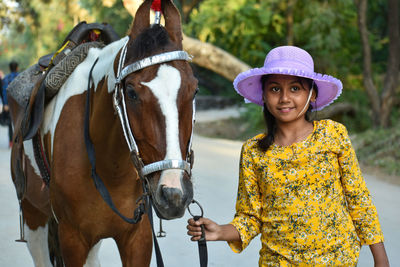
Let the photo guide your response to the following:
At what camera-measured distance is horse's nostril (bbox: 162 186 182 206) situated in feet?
6.22

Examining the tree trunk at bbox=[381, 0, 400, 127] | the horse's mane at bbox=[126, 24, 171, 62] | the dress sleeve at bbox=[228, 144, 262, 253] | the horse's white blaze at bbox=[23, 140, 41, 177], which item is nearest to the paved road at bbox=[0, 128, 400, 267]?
the dress sleeve at bbox=[228, 144, 262, 253]

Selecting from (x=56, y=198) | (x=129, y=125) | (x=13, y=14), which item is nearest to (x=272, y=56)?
(x=129, y=125)

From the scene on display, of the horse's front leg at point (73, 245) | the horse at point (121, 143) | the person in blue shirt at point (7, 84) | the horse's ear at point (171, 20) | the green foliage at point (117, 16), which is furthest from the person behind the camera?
the green foliage at point (117, 16)

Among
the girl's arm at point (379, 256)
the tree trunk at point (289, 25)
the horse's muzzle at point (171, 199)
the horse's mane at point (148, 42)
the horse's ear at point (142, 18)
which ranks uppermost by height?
the tree trunk at point (289, 25)

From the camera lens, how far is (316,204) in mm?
2188

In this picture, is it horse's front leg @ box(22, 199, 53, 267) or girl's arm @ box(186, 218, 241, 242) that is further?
horse's front leg @ box(22, 199, 53, 267)

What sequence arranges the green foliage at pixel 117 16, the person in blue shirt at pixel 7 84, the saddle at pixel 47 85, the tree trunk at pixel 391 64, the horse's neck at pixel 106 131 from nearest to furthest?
the horse's neck at pixel 106 131
the saddle at pixel 47 85
the person in blue shirt at pixel 7 84
the tree trunk at pixel 391 64
the green foliage at pixel 117 16

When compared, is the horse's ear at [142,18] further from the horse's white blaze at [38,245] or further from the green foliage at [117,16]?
the green foliage at [117,16]

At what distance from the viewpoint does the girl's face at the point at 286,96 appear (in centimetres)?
224

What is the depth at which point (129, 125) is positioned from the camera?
7.00 feet

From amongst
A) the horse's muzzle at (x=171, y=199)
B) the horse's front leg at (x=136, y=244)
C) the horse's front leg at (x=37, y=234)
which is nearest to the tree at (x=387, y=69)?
the horse's front leg at (x=37, y=234)

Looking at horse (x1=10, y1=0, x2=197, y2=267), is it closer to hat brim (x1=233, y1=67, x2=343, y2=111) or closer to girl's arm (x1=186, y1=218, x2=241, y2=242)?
girl's arm (x1=186, y1=218, x2=241, y2=242)

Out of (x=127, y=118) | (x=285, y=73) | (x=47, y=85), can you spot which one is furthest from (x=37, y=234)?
(x=285, y=73)

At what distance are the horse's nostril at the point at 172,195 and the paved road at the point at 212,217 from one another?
595mm
